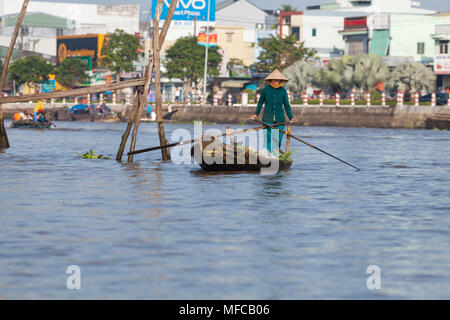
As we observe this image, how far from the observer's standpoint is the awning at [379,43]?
79.1 meters

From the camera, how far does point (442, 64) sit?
6725cm

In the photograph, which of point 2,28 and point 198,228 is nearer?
point 198,228

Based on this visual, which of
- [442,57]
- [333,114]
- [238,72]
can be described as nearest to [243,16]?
[238,72]

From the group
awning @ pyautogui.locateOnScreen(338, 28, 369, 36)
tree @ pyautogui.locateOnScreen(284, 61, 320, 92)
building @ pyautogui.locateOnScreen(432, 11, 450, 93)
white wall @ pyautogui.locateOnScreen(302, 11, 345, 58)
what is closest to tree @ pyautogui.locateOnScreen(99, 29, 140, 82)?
white wall @ pyautogui.locateOnScreen(302, 11, 345, 58)

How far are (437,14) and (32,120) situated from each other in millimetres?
51588

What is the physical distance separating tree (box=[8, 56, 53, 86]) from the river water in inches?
3023

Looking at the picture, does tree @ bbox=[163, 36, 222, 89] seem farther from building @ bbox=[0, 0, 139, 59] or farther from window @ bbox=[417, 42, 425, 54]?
building @ bbox=[0, 0, 139, 59]

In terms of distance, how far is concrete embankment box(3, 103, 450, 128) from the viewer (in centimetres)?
5197

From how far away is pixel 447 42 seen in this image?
227 feet

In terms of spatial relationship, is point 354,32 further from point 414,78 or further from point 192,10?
point 192,10

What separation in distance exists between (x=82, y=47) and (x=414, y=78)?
52738mm

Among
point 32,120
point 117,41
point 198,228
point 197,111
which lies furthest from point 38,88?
point 198,228
